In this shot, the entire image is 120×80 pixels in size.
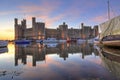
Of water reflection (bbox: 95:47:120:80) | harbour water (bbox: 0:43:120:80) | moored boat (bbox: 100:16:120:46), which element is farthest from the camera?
moored boat (bbox: 100:16:120:46)

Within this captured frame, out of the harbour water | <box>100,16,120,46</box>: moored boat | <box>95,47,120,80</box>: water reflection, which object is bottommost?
the harbour water

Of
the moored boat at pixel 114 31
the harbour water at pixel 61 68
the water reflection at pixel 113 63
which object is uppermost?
the moored boat at pixel 114 31

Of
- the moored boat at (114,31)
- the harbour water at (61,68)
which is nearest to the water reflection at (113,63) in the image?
the harbour water at (61,68)

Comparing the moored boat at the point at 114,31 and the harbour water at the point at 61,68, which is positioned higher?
the moored boat at the point at 114,31

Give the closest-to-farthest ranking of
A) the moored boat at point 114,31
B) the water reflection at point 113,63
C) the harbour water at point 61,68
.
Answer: the harbour water at point 61,68 → the water reflection at point 113,63 → the moored boat at point 114,31

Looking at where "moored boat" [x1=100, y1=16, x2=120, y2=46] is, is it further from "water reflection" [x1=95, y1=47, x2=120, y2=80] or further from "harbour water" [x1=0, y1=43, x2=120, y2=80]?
"harbour water" [x1=0, y1=43, x2=120, y2=80]

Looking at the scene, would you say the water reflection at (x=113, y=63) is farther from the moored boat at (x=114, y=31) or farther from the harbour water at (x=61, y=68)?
the moored boat at (x=114, y=31)

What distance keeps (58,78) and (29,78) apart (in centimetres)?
150

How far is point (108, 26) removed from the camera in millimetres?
39531

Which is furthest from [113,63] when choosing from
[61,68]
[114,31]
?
[114,31]

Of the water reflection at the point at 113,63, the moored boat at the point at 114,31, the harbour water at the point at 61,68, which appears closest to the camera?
the harbour water at the point at 61,68

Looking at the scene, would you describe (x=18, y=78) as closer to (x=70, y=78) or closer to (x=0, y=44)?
(x=70, y=78)

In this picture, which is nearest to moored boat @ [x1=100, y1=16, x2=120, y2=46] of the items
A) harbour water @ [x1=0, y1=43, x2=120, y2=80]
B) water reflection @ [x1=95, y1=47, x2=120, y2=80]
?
water reflection @ [x1=95, y1=47, x2=120, y2=80]

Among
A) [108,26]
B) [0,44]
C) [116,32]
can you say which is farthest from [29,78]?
[0,44]
